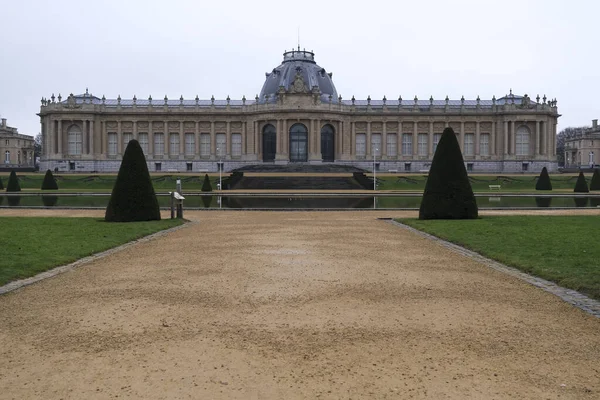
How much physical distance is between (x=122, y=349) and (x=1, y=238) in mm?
9792

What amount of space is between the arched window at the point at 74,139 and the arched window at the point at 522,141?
58.4m

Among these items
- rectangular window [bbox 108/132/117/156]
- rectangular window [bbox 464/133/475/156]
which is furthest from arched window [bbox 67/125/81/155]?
rectangular window [bbox 464/133/475/156]

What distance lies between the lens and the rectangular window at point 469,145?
249 ft

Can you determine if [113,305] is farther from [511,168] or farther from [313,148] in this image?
[511,168]

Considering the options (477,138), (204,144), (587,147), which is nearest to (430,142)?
(477,138)

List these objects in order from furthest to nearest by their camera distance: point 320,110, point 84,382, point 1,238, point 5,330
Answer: point 320,110
point 1,238
point 5,330
point 84,382

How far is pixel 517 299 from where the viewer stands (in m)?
8.17

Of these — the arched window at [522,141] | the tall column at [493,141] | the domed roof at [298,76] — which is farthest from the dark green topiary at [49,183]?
the arched window at [522,141]

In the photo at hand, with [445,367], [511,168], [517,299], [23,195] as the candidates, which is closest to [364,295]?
[517,299]

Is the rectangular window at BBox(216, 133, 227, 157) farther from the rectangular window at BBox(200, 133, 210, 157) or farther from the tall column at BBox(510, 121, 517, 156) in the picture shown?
the tall column at BBox(510, 121, 517, 156)

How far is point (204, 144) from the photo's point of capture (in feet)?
253

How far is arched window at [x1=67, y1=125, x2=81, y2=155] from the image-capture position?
249 feet

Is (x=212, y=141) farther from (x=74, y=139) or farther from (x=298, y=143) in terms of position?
(x=74, y=139)

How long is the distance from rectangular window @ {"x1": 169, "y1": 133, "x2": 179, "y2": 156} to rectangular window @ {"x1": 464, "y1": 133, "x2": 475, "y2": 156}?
38878 mm
